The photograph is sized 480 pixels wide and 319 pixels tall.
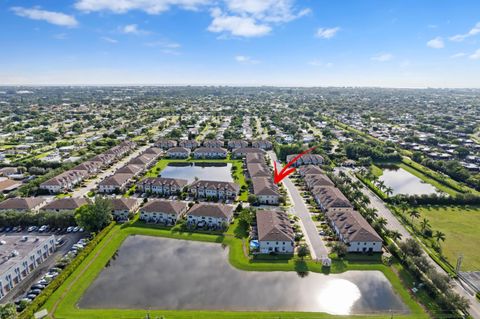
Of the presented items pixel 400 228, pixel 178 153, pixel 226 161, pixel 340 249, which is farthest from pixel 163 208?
pixel 178 153

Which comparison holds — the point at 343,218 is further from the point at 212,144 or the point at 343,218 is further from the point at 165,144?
the point at 165,144

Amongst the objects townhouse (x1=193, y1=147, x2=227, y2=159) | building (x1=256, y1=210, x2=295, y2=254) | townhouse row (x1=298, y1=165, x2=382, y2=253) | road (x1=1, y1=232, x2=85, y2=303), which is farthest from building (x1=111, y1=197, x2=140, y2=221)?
townhouse (x1=193, y1=147, x2=227, y2=159)

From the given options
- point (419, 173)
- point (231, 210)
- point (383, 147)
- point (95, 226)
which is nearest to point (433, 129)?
point (383, 147)

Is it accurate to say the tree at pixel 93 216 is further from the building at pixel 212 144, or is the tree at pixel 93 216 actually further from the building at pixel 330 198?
the building at pixel 212 144

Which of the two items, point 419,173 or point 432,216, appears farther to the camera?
point 419,173

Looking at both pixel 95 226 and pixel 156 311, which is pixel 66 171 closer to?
pixel 95 226

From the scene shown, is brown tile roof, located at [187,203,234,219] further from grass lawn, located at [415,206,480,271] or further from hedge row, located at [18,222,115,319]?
grass lawn, located at [415,206,480,271]
